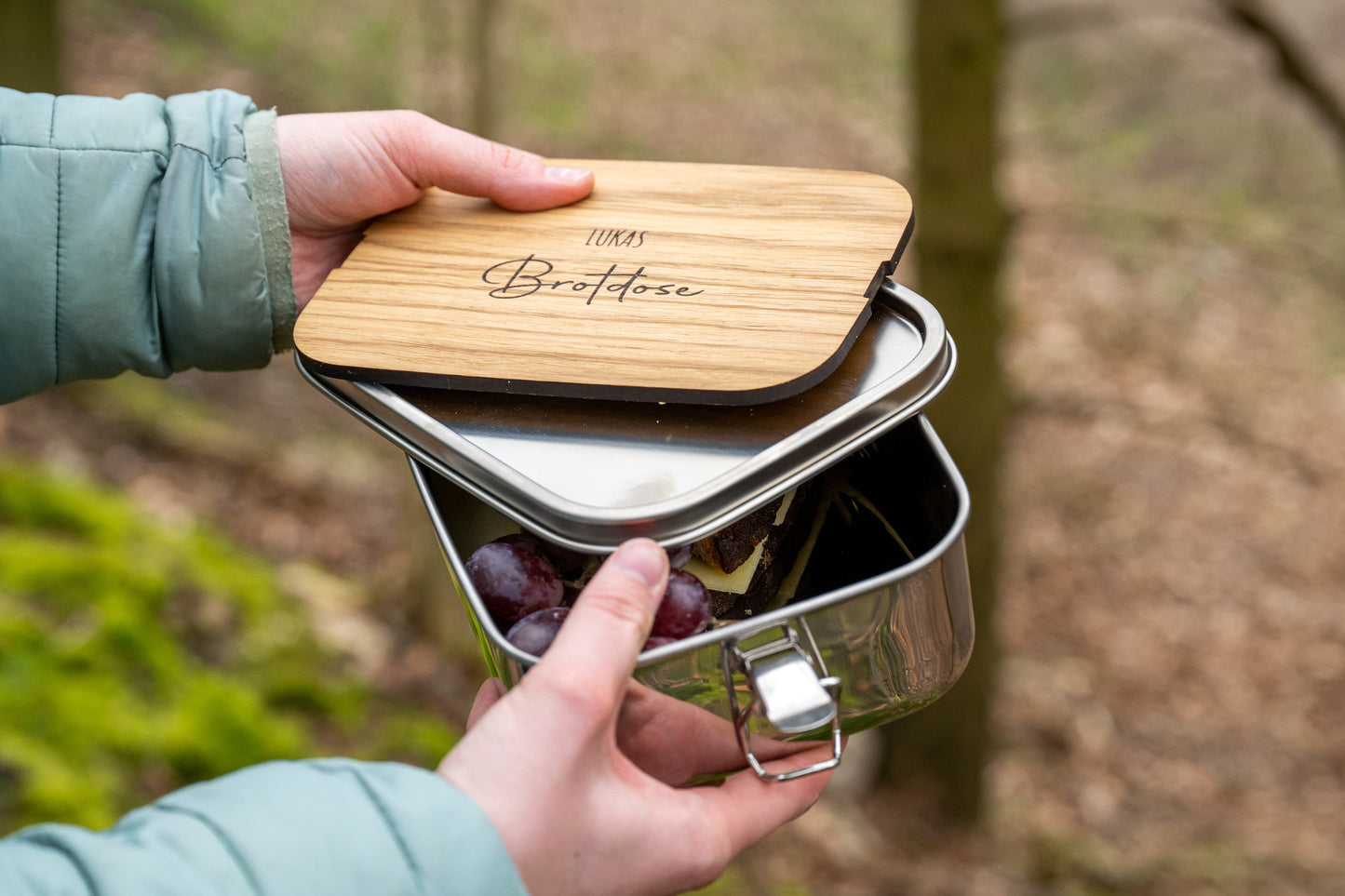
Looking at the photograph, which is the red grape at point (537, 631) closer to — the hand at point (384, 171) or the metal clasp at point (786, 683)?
the metal clasp at point (786, 683)

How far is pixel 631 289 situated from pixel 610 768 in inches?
20.2

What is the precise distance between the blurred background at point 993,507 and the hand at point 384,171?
1.23ft

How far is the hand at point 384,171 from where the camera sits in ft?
4.32

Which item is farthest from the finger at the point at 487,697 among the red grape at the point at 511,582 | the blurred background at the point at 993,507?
the blurred background at the point at 993,507

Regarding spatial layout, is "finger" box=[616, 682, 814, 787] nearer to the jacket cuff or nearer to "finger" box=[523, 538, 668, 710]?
"finger" box=[523, 538, 668, 710]

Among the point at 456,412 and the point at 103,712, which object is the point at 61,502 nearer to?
the point at 103,712

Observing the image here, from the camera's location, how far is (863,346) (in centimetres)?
109

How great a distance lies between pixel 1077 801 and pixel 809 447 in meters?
3.03

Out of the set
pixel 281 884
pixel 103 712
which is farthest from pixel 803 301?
pixel 103 712

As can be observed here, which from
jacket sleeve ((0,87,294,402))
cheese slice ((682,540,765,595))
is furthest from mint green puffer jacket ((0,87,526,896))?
cheese slice ((682,540,765,595))

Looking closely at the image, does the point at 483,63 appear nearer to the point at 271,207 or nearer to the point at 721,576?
the point at 271,207

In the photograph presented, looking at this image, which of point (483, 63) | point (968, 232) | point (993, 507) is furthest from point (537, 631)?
point (483, 63)

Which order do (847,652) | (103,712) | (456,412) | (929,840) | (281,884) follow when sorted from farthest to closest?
1. (929,840)
2. (103,712)
3. (456,412)
4. (847,652)
5. (281,884)

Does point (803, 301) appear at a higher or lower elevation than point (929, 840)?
higher
